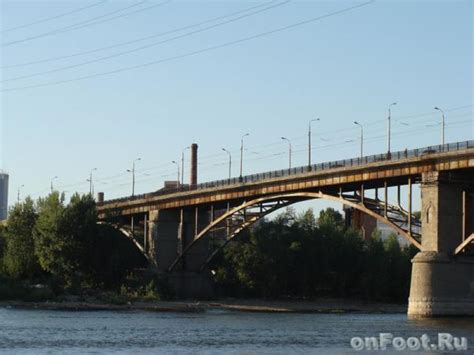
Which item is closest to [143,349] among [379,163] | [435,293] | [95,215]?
[435,293]

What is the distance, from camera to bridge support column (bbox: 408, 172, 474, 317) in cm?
8975

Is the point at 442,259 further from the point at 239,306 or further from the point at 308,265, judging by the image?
the point at 308,265

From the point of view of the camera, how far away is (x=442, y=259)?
89.9 meters

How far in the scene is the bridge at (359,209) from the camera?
90.3 meters

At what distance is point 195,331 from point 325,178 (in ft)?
94.2

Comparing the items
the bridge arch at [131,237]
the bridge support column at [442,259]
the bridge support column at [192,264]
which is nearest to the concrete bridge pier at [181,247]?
the bridge support column at [192,264]

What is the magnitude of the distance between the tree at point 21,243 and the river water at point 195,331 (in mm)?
28577

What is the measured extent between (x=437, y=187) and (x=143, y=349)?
35.8 m

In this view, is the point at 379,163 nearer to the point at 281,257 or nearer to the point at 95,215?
the point at 281,257

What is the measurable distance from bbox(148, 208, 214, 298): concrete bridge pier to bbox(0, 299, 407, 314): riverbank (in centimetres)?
324

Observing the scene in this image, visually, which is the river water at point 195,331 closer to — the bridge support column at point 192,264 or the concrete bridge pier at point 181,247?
the bridge support column at point 192,264

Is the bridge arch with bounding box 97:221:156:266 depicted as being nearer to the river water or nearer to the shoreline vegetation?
the shoreline vegetation

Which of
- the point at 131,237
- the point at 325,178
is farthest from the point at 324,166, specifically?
the point at 131,237

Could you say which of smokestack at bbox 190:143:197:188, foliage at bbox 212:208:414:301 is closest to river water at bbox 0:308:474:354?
foliage at bbox 212:208:414:301
